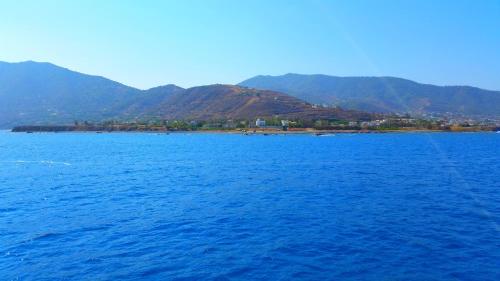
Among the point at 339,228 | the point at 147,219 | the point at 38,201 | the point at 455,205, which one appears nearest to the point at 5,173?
the point at 38,201

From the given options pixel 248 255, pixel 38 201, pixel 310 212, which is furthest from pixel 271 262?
pixel 38 201

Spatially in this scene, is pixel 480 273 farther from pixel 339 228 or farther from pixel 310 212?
pixel 310 212

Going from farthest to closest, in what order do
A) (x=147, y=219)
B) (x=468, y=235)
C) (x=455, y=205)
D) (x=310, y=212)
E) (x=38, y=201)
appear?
1. (x=38, y=201)
2. (x=455, y=205)
3. (x=310, y=212)
4. (x=147, y=219)
5. (x=468, y=235)

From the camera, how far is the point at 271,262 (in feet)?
74.3

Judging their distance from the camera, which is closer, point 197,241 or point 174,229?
point 197,241

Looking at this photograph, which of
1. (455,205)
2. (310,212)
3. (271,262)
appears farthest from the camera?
(455,205)

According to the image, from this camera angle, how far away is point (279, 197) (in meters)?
42.2

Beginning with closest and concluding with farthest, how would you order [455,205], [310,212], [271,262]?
[271,262], [310,212], [455,205]

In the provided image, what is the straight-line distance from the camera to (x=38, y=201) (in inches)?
1612

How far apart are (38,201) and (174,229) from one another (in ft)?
59.1

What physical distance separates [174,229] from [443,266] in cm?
1574

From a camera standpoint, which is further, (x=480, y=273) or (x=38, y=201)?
(x=38, y=201)

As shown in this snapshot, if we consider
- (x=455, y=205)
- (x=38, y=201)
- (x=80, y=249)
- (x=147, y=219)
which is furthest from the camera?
(x=38, y=201)

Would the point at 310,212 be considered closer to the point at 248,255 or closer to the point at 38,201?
the point at 248,255
